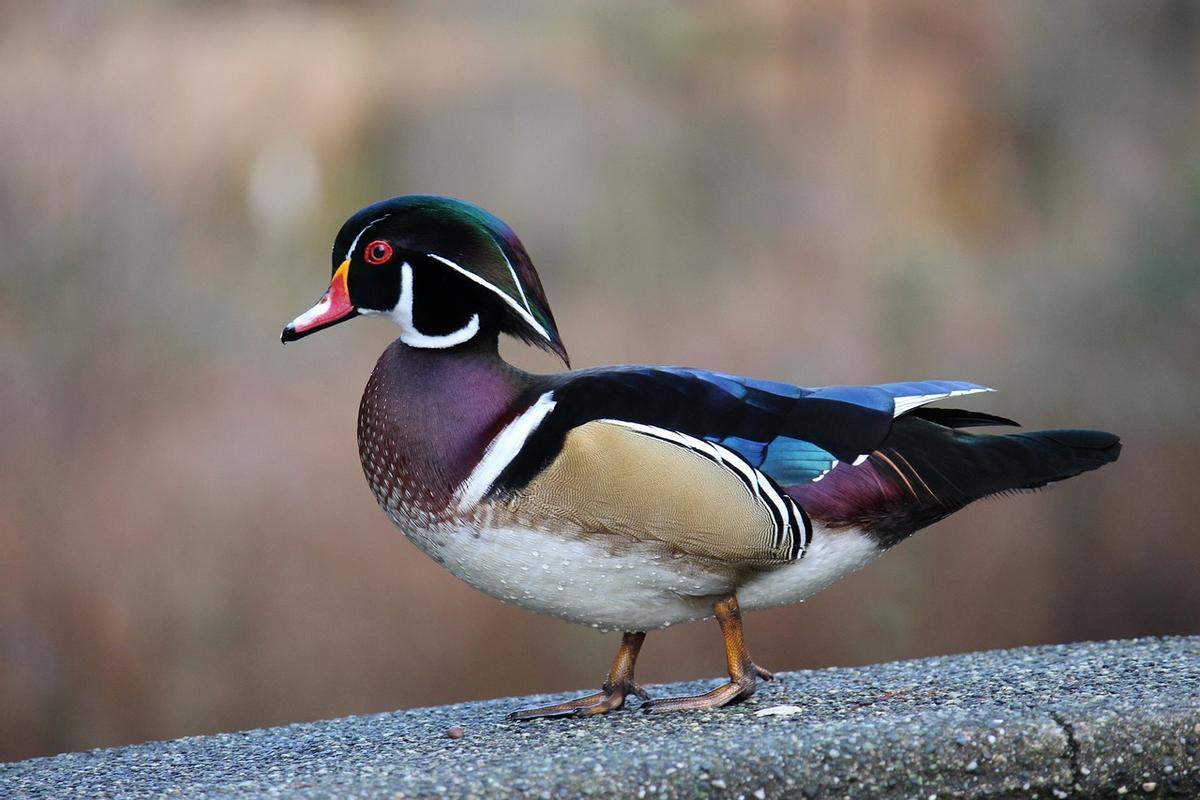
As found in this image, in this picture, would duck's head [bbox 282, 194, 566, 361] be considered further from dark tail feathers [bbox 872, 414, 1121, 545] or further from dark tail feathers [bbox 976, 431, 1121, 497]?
dark tail feathers [bbox 976, 431, 1121, 497]

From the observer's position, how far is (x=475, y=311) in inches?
71.0

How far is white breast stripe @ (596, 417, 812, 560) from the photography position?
5.76ft

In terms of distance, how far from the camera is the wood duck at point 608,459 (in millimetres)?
1724

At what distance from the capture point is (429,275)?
1786mm

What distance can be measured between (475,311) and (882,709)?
745 millimetres

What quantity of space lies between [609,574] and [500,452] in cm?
21

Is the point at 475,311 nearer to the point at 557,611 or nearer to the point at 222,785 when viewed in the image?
the point at 557,611

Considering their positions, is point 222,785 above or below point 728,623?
below

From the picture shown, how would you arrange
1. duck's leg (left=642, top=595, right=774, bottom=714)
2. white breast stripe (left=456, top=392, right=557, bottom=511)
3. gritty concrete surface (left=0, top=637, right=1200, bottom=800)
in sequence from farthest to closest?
1. duck's leg (left=642, top=595, right=774, bottom=714)
2. white breast stripe (left=456, top=392, right=557, bottom=511)
3. gritty concrete surface (left=0, top=637, right=1200, bottom=800)

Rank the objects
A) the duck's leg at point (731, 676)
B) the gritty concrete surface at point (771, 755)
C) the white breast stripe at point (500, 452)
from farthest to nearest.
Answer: the duck's leg at point (731, 676) < the white breast stripe at point (500, 452) < the gritty concrete surface at point (771, 755)

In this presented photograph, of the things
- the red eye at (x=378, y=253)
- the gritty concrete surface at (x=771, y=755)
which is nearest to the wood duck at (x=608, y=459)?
the red eye at (x=378, y=253)

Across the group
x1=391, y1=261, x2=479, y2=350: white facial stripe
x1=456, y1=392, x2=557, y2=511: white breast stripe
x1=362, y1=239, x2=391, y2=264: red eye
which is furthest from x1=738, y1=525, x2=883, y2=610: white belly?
x1=362, y1=239, x2=391, y2=264: red eye

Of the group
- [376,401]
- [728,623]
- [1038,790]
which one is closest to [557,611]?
[728,623]

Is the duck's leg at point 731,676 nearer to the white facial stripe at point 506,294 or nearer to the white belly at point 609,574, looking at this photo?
the white belly at point 609,574
